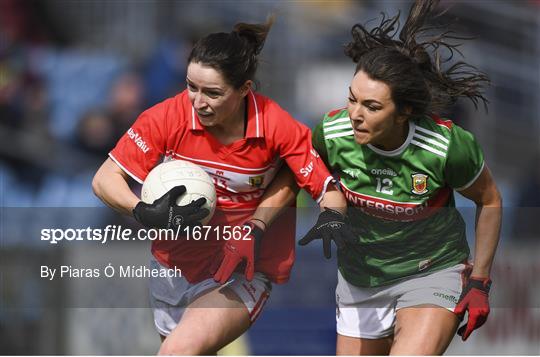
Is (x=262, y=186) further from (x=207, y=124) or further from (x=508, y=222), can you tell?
(x=508, y=222)

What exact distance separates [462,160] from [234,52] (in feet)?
3.55

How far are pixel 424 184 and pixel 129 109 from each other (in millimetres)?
5283

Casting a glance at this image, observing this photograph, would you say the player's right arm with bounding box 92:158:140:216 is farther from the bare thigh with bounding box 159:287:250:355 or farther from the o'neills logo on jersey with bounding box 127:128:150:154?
the bare thigh with bounding box 159:287:250:355

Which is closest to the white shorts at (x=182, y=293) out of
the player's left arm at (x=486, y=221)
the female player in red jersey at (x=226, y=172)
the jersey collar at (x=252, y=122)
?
the female player in red jersey at (x=226, y=172)

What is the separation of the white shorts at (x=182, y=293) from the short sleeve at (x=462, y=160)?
99 cm

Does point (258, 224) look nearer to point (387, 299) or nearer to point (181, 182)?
point (181, 182)

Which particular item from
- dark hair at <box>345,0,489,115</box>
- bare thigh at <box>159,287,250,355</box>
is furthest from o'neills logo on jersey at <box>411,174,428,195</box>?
bare thigh at <box>159,287,250,355</box>

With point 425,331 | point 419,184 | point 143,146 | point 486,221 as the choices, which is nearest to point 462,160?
point 419,184

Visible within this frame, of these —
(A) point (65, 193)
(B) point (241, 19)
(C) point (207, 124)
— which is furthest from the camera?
(B) point (241, 19)

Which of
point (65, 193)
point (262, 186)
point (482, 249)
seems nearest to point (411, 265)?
point (482, 249)

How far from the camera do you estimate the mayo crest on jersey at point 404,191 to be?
439cm

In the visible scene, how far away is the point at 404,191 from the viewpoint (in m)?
4.46

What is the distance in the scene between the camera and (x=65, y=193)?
29.5 ft

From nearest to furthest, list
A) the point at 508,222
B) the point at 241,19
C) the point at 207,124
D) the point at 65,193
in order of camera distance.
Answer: the point at 207,124 → the point at 508,222 → the point at 65,193 → the point at 241,19
